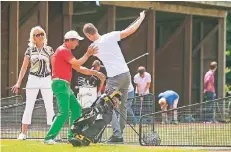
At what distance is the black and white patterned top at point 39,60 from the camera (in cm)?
1012

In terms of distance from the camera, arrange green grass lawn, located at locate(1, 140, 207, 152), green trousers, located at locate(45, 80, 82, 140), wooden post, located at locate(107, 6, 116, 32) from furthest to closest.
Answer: wooden post, located at locate(107, 6, 116, 32)
green trousers, located at locate(45, 80, 82, 140)
green grass lawn, located at locate(1, 140, 207, 152)

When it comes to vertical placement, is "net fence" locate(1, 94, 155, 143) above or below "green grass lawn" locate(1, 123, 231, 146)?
above

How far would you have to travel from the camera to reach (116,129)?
9773 mm

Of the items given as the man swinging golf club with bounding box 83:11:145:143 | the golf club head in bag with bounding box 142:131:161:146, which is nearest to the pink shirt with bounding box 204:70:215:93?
the golf club head in bag with bounding box 142:131:161:146

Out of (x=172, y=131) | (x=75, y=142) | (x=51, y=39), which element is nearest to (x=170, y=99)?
(x=51, y=39)

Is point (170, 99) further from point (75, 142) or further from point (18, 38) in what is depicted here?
point (75, 142)

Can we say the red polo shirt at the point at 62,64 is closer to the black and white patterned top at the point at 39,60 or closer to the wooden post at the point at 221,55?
the black and white patterned top at the point at 39,60

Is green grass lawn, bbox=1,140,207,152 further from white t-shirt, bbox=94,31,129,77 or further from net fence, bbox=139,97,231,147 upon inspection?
net fence, bbox=139,97,231,147

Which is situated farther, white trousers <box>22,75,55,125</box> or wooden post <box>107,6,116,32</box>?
wooden post <box>107,6,116,32</box>

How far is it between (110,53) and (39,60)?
4.66 feet

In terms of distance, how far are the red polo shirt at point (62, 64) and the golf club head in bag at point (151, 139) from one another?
1678 mm

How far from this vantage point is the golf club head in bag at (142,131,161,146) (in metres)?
9.93

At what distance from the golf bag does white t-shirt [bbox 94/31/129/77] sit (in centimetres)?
41

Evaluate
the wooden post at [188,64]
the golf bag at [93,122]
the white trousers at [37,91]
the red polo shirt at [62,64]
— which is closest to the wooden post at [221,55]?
the wooden post at [188,64]
